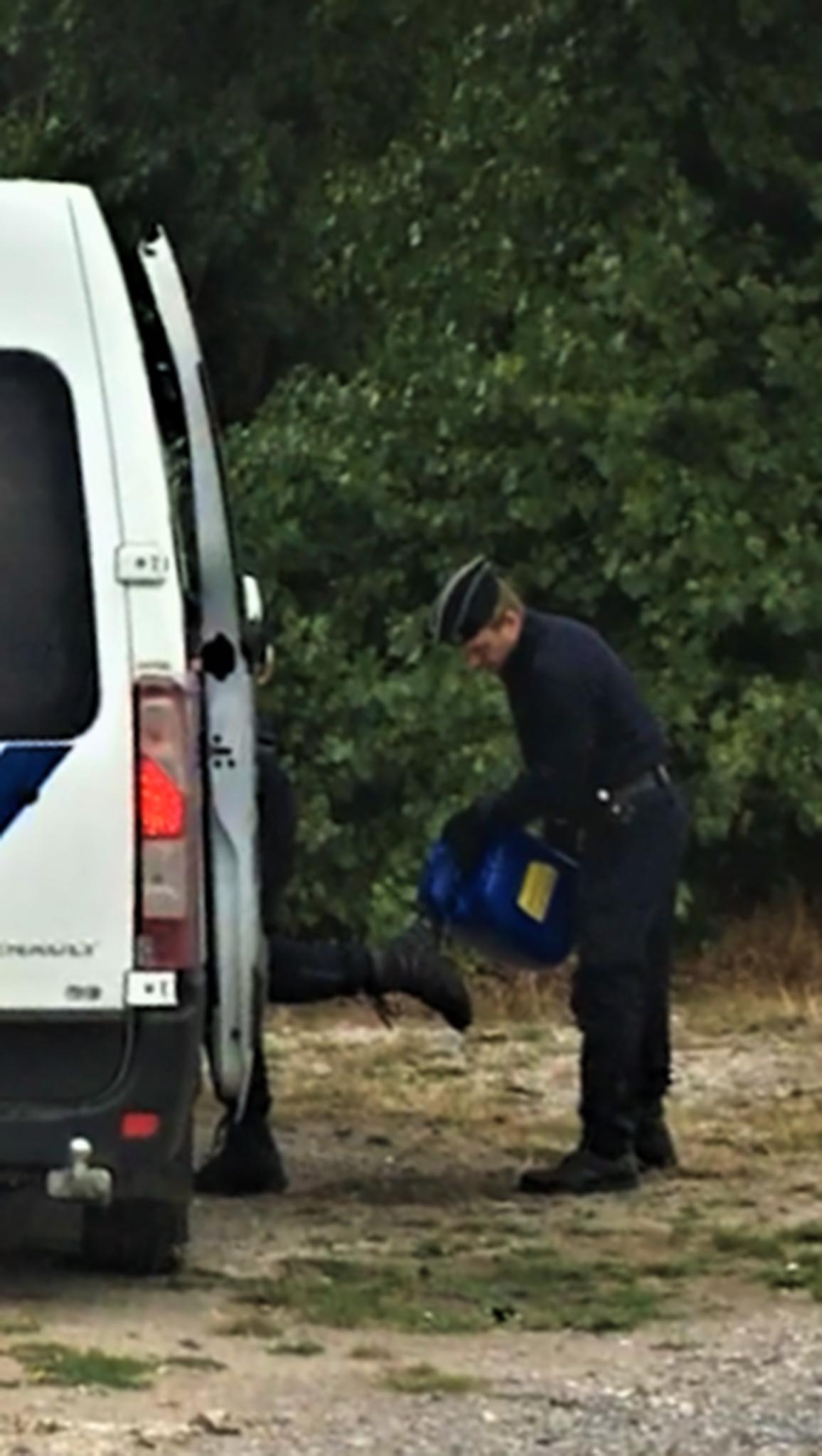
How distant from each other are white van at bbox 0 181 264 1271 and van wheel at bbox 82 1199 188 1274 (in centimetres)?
43

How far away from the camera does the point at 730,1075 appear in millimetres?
12797

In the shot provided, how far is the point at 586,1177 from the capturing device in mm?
10188

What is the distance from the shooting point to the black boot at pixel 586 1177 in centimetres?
1017

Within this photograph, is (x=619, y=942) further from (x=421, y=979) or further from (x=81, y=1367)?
(x=81, y=1367)

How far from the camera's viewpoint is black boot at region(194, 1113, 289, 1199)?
1010 centimetres

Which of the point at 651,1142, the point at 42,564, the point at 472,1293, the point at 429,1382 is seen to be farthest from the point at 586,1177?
the point at 42,564

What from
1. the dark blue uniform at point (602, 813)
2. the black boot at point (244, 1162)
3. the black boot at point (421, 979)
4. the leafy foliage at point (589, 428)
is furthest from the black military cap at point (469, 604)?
the leafy foliage at point (589, 428)

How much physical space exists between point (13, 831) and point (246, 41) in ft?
42.2

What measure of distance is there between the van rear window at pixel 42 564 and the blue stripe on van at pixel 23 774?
0.03 metres

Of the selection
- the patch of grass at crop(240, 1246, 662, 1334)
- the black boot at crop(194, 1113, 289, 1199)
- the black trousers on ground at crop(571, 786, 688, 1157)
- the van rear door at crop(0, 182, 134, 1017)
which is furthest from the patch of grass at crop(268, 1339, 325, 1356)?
the black trousers on ground at crop(571, 786, 688, 1157)

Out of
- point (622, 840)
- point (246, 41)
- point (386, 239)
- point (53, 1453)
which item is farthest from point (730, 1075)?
point (246, 41)

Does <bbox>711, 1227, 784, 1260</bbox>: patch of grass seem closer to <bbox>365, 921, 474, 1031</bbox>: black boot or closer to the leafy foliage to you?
<bbox>365, 921, 474, 1031</bbox>: black boot

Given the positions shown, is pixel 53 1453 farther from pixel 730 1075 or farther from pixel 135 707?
pixel 730 1075

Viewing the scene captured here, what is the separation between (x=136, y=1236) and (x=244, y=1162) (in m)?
1.62
